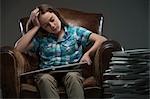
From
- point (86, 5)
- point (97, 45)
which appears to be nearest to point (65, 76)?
point (97, 45)

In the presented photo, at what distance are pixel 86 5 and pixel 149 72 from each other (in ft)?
4.18

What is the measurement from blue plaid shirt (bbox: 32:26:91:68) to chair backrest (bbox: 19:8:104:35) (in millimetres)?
190

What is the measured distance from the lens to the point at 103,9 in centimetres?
251

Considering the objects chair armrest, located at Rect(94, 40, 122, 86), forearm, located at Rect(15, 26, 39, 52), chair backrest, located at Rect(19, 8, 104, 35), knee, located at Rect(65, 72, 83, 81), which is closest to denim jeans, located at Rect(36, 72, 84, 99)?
knee, located at Rect(65, 72, 83, 81)

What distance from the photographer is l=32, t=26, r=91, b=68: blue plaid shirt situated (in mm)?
1913

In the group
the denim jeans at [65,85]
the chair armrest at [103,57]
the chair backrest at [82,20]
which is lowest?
the denim jeans at [65,85]

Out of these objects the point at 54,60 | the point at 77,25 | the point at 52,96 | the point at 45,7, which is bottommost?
the point at 52,96

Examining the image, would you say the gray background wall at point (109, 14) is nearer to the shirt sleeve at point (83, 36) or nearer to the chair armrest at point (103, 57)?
the shirt sleeve at point (83, 36)

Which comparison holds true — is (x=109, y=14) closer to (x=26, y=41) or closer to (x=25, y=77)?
(x=26, y=41)

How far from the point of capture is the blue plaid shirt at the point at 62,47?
1.91 m

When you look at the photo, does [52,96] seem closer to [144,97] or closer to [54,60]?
[54,60]

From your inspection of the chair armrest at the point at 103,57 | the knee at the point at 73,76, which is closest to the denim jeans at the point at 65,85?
the knee at the point at 73,76

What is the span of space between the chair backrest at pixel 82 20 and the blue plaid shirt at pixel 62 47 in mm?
190

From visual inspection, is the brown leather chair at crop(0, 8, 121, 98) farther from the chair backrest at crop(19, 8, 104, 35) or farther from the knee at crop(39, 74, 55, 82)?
the chair backrest at crop(19, 8, 104, 35)
